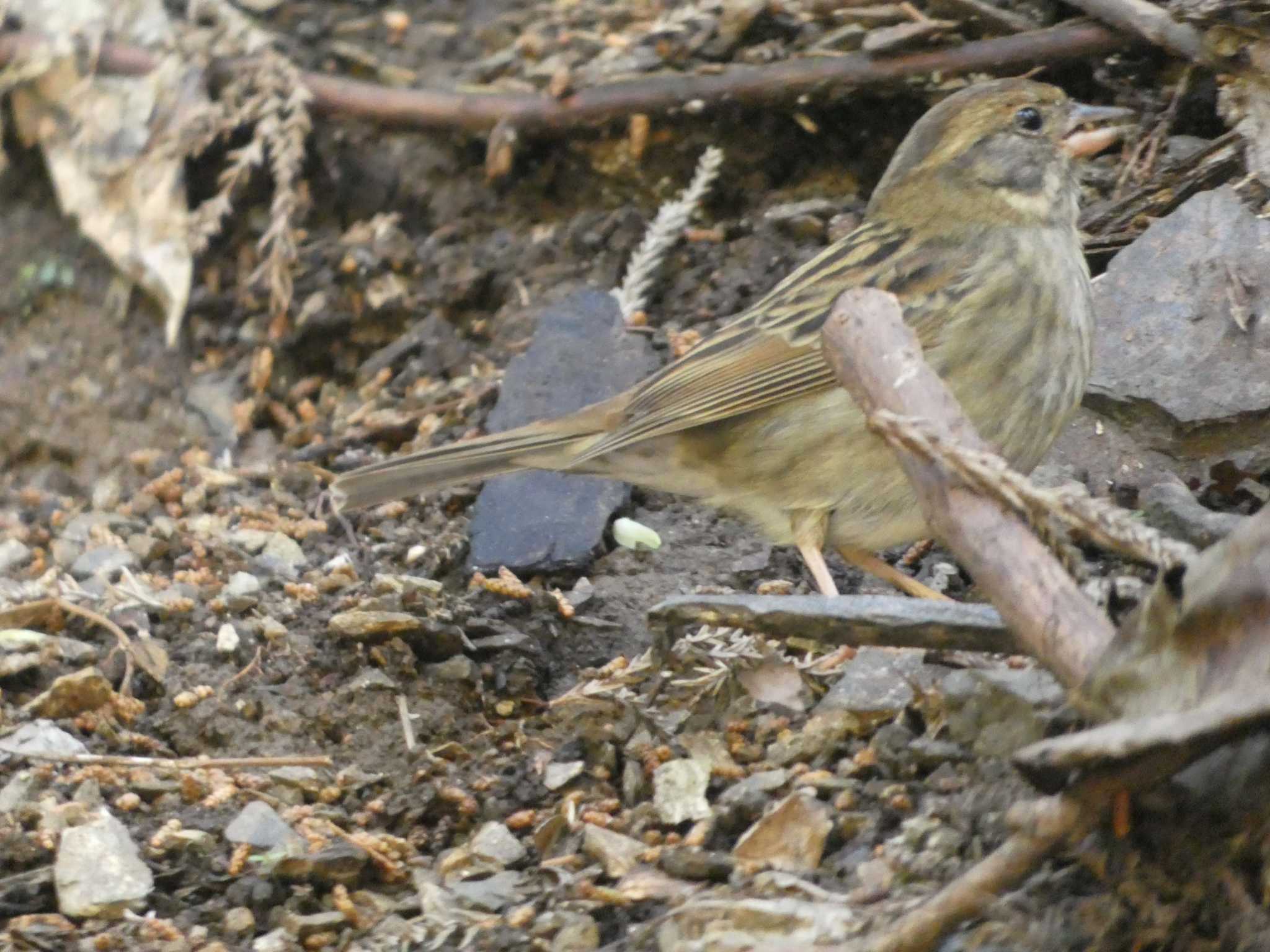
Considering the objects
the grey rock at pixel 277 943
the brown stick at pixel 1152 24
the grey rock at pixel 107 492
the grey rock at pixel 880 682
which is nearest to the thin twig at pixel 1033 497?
the grey rock at pixel 880 682

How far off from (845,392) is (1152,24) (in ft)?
5.07

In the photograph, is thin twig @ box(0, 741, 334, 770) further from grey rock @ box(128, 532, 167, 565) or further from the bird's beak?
the bird's beak

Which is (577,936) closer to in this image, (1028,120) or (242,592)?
(242,592)

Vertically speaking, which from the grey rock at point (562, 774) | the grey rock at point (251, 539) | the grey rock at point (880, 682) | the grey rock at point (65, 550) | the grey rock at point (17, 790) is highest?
the grey rock at point (880, 682)

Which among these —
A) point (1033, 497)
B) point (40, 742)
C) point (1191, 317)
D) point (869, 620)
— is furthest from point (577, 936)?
point (1191, 317)

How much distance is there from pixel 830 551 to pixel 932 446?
6.92 feet

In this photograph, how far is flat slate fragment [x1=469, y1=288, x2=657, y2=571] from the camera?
4488 millimetres

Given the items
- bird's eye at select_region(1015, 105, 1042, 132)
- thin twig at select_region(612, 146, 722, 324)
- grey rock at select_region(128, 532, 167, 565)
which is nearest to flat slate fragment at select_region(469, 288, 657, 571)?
thin twig at select_region(612, 146, 722, 324)

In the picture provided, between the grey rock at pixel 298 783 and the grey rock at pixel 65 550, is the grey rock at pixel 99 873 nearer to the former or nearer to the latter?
the grey rock at pixel 298 783

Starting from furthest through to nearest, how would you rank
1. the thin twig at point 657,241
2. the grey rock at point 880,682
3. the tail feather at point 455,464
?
the thin twig at point 657,241
the tail feather at point 455,464
the grey rock at point 880,682

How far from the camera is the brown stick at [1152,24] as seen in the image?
4.78 meters

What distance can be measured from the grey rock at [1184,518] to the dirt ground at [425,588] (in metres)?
0.66

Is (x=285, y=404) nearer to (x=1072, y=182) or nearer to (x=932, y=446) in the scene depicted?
(x=1072, y=182)

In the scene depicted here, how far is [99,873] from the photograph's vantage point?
3275 millimetres
